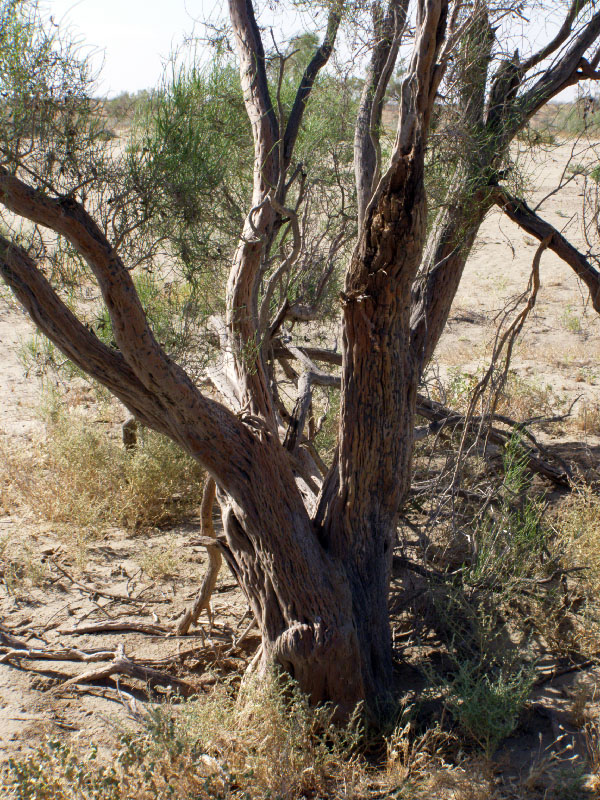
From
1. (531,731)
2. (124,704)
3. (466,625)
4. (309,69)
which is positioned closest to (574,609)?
(466,625)

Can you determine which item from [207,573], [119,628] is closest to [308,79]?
[207,573]

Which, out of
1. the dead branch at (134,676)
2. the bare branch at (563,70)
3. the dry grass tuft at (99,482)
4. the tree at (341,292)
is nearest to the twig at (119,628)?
the dead branch at (134,676)

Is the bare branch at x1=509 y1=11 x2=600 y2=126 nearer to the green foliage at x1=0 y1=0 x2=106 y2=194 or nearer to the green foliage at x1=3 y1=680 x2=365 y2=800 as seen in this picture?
the green foliage at x1=0 y1=0 x2=106 y2=194

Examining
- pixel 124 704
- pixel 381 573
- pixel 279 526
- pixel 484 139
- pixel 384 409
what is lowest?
pixel 124 704

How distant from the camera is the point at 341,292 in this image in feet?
10.8

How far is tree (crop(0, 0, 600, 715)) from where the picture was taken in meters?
3.04

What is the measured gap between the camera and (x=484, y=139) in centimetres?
371

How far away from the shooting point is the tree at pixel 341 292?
3.04 m

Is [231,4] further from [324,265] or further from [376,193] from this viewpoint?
[324,265]

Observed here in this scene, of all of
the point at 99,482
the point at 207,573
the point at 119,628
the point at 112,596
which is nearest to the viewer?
the point at 207,573

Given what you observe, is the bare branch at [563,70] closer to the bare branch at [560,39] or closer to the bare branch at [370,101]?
the bare branch at [560,39]

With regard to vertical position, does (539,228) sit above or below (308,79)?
below

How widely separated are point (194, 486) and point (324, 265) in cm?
237

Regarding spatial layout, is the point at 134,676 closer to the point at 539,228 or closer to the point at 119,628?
the point at 119,628
